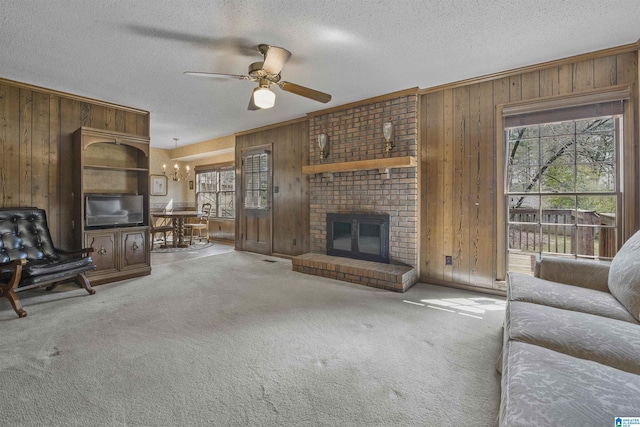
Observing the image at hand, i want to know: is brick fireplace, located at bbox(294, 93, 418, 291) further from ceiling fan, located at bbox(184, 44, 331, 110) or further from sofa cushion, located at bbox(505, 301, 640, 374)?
sofa cushion, located at bbox(505, 301, 640, 374)

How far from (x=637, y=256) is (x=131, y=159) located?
18.0 ft

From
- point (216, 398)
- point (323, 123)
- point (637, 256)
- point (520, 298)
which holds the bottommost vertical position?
point (216, 398)

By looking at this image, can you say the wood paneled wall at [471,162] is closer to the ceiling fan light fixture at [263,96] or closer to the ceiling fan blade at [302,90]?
the ceiling fan blade at [302,90]

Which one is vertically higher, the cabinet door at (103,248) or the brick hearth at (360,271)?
the cabinet door at (103,248)

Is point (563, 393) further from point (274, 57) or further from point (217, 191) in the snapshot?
point (217, 191)

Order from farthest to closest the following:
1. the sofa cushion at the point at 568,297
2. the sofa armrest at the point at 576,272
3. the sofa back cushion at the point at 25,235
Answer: the sofa back cushion at the point at 25,235
the sofa armrest at the point at 576,272
the sofa cushion at the point at 568,297

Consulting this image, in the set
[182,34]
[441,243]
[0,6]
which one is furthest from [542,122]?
[0,6]

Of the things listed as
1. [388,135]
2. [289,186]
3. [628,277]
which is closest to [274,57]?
[388,135]

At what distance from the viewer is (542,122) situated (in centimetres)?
302

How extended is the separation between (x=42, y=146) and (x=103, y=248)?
1.41 meters

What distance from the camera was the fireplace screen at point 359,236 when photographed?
3.97 metres

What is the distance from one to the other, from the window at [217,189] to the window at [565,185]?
19.2 ft

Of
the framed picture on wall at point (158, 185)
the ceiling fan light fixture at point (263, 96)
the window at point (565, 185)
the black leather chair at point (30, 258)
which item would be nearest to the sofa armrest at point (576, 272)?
the window at point (565, 185)

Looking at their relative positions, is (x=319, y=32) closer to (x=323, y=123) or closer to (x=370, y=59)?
(x=370, y=59)
